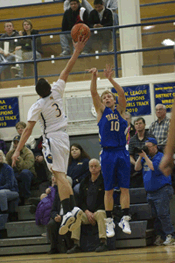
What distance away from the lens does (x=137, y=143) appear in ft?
26.0

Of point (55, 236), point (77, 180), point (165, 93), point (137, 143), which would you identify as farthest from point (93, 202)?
point (165, 93)

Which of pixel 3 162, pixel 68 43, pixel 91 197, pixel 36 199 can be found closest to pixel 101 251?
pixel 91 197

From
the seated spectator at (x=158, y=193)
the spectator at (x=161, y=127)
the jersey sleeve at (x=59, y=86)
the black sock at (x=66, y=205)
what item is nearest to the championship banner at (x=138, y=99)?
the spectator at (x=161, y=127)

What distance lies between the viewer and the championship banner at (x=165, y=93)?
980cm

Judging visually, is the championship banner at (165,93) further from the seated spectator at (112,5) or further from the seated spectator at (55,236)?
the seated spectator at (55,236)

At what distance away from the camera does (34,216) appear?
8219mm

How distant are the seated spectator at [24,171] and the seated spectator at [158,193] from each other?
240cm

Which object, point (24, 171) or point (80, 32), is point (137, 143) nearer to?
point (24, 171)

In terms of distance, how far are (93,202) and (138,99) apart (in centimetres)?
351

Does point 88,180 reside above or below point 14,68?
below

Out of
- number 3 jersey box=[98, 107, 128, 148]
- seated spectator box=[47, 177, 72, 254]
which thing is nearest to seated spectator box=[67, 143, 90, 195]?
seated spectator box=[47, 177, 72, 254]

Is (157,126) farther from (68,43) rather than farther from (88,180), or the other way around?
(68,43)

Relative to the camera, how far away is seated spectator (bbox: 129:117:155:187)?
787cm

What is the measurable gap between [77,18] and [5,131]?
347 cm
